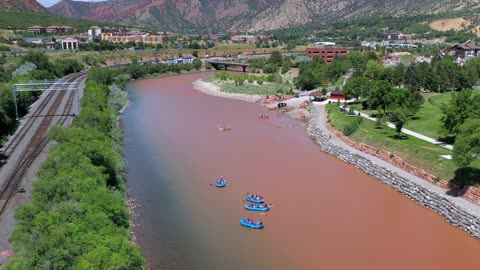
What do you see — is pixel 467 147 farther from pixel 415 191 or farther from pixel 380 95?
pixel 380 95

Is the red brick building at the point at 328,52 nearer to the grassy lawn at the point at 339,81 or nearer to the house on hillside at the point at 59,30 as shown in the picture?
the grassy lawn at the point at 339,81

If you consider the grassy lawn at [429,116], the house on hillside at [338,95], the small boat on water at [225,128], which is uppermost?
the grassy lawn at [429,116]

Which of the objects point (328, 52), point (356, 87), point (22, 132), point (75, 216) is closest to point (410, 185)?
point (75, 216)

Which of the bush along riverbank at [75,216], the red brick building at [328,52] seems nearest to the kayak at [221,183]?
the bush along riverbank at [75,216]

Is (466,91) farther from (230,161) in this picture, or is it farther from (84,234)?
(84,234)

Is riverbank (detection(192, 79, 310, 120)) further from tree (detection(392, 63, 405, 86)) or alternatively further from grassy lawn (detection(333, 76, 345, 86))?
grassy lawn (detection(333, 76, 345, 86))

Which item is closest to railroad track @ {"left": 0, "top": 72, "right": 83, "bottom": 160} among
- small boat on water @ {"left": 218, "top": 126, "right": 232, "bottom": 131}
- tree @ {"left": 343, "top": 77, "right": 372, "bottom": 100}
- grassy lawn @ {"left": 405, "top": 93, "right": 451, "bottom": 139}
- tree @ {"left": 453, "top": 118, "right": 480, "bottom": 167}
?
small boat on water @ {"left": 218, "top": 126, "right": 232, "bottom": 131}
